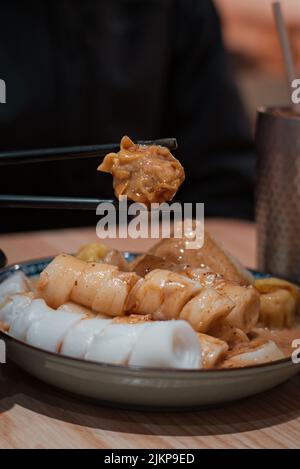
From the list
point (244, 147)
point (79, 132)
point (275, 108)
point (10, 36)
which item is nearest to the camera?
point (275, 108)

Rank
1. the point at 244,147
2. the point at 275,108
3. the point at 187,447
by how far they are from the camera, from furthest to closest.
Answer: the point at 244,147, the point at 275,108, the point at 187,447

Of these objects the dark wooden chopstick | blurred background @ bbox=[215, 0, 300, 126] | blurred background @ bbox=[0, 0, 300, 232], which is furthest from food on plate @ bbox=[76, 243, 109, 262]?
blurred background @ bbox=[215, 0, 300, 126]

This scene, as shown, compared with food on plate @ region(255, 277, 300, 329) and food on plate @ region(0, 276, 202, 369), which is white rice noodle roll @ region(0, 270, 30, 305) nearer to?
food on plate @ region(0, 276, 202, 369)

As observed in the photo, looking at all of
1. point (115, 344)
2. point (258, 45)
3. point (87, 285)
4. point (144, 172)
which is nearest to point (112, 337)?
point (115, 344)

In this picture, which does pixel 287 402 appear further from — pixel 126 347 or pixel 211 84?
pixel 211 84

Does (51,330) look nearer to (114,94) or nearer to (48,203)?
(48,203)

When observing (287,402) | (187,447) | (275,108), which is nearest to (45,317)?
(187,447)
